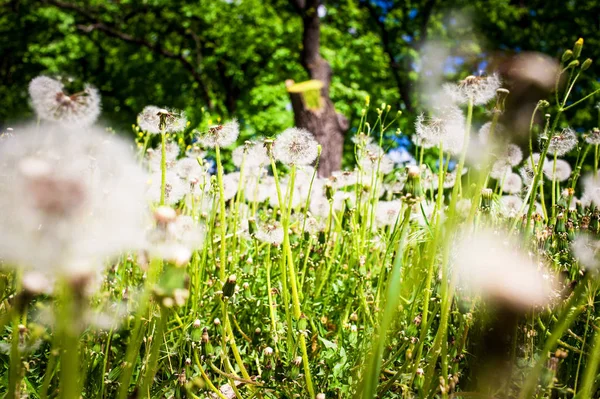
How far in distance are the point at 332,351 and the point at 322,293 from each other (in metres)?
0.64

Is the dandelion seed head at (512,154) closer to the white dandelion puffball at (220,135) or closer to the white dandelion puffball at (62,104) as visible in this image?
the white dandelion puffball at (220,135)

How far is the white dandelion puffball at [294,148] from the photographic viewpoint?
1.33 m

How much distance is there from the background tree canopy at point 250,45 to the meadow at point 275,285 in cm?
1008

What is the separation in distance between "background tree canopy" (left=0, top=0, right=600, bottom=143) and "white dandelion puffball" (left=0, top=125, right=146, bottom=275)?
10.7 meters

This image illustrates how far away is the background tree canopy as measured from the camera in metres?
12.4

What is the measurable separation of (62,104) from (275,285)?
1.03m

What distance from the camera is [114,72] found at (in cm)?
1495

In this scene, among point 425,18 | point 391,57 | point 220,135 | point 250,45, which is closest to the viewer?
point 220,135

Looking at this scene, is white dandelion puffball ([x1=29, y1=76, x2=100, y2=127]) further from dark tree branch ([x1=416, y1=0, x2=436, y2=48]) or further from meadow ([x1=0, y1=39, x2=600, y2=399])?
dark tree branch ([x1=416, y1=0, x2=436, y2=48])

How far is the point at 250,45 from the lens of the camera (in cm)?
1345

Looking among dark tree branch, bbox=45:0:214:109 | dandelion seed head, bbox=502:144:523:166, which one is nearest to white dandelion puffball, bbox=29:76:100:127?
dandelion seed head, bbox=502:144:523:166

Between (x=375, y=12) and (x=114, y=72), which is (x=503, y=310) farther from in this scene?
(x=114, y=72)

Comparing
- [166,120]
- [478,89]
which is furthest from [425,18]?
[166,120]

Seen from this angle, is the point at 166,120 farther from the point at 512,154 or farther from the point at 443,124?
the point at 512,154
